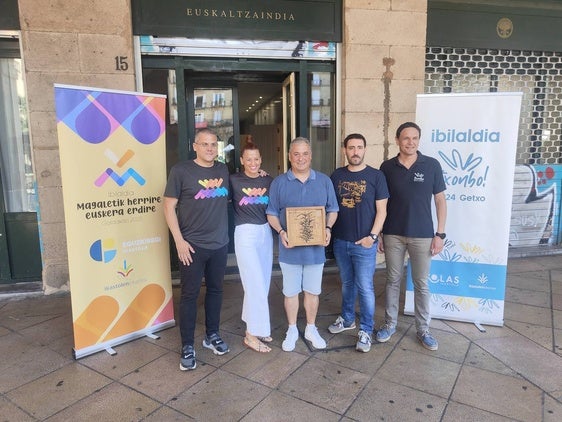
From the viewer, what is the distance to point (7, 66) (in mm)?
4906

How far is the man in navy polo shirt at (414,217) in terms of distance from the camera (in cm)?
333

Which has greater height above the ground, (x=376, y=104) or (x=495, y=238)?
(x=376, y=104)

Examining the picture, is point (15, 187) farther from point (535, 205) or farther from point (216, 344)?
point (535, 205)

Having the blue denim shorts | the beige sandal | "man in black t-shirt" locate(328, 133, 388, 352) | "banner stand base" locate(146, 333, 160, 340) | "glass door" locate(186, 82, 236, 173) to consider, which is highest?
"glass door" locate(186, 82, 236, 173)

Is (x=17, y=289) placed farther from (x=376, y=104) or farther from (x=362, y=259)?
(x=376, y=104)

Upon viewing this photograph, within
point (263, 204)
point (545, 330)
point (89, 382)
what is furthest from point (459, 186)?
point (89, 382)

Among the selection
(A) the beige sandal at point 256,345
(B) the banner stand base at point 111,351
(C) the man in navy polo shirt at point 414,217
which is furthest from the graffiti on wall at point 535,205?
(B) the banner stand base at point 111,351

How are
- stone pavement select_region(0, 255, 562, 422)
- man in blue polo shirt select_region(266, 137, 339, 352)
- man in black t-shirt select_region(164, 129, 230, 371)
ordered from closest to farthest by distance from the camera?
stone pavement select_region(0, 255, 562, 422)
man in black t-shirt select_region(164, 129, 230, 371)
man in blue polo shirt select_region(266, 137, 339, 352)

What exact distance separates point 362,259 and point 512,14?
4922 mm

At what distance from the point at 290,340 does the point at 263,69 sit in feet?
11.1

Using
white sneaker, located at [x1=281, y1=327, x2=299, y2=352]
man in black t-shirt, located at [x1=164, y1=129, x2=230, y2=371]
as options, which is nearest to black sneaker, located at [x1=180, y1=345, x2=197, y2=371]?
man in black t-shirt, located at [x1=164, y1=129, x2=230, y2=371]

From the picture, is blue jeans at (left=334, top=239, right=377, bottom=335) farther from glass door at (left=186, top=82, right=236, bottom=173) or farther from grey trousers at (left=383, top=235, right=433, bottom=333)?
glass door at (left=186, top=82, right=236, bottom=173)

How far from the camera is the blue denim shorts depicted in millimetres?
3301

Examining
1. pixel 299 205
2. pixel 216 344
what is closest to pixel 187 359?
pixel 216 344
